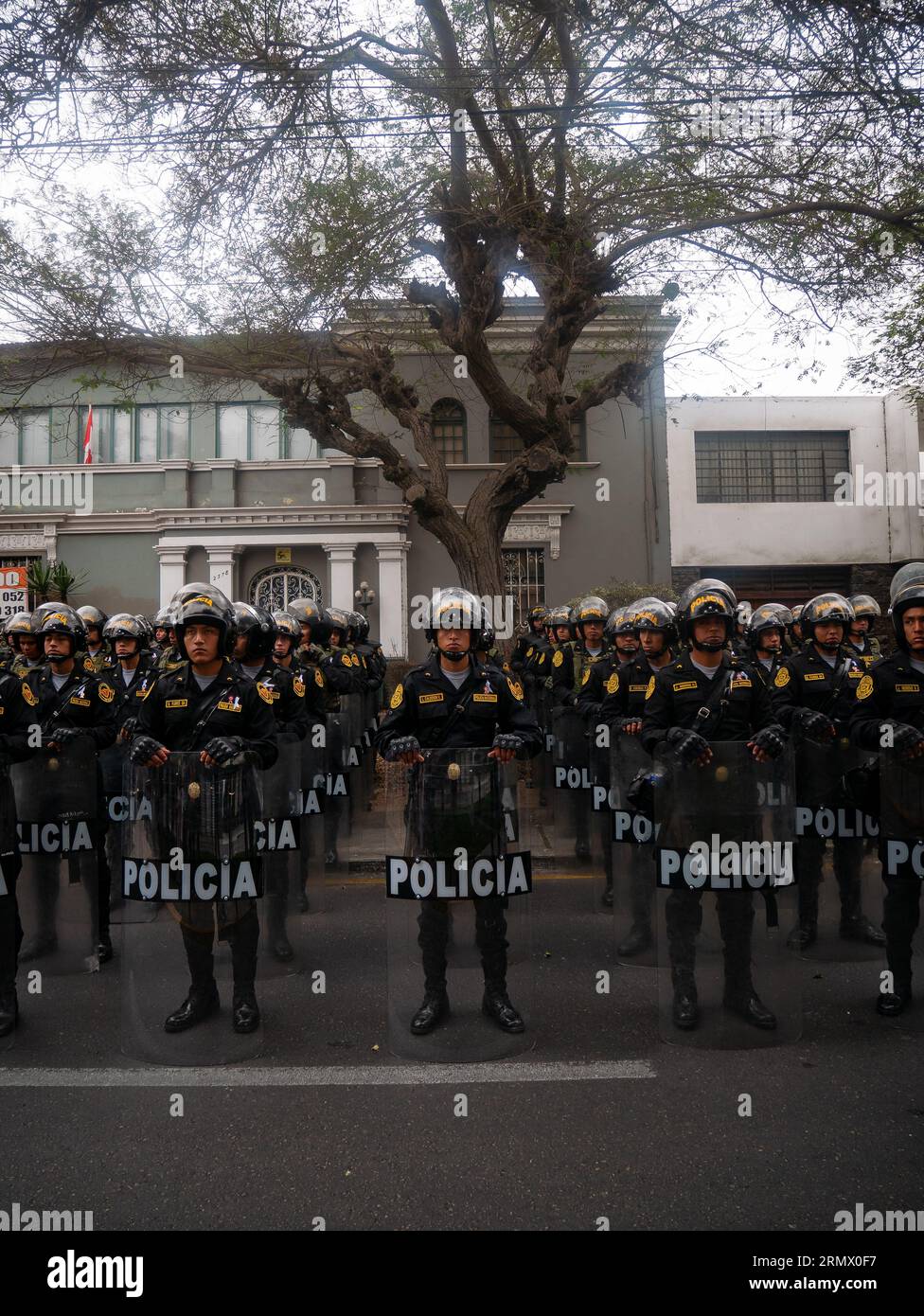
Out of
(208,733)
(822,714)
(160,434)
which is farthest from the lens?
(160,434)

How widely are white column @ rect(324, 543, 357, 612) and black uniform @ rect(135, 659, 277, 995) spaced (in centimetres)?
1656

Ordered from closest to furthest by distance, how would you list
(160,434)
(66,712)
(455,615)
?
Answer: (455,615), (66,712), (160,434)

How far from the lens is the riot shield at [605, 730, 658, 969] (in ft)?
18.1

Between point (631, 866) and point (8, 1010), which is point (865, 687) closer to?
point (631, 866)

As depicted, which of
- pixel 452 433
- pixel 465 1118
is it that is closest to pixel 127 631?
pixel 465 1118

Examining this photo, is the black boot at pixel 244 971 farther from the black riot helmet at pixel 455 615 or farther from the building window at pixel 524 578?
the building window at pixel 524 578

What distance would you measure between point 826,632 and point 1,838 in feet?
17.0

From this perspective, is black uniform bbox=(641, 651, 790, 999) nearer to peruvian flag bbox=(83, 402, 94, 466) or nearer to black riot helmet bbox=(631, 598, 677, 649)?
black riot helmet bbox=(631, 598, 677, 649)

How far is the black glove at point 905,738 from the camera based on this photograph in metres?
4.54

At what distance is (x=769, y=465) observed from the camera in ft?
83.6

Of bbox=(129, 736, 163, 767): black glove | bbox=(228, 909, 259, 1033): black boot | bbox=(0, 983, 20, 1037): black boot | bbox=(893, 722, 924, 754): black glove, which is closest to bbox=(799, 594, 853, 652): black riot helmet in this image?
bbox=(893, 722, 924, 754): black glove

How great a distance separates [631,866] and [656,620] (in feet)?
5.50

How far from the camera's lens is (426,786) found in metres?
4.46

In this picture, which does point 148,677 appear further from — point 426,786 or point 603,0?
point 603,0
